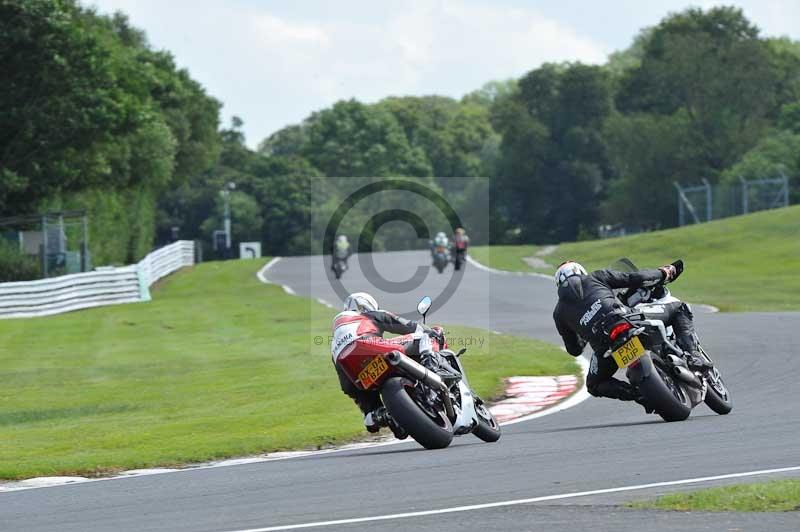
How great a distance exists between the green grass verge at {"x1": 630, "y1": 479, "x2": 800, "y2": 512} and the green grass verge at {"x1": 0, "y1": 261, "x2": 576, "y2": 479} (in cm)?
504

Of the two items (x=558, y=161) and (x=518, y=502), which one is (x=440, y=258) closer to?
(x=518, y=502)

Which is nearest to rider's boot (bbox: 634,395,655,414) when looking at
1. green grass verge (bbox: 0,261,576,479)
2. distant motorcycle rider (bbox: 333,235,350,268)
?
green grass verge (bbox: 0,261,576,479)

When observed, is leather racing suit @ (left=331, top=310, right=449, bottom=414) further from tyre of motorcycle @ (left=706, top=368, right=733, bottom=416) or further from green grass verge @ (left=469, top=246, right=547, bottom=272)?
green grass verge @ (left=469, top=246, right=547, bottom=272)

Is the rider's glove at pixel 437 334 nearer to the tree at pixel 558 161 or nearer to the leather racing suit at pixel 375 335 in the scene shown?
the leather racing suit at pixel 375 335

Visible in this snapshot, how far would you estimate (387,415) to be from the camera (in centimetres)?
1168

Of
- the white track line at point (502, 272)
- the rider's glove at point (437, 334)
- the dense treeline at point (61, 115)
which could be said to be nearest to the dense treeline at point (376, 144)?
the dense treeline at point (61, 115)

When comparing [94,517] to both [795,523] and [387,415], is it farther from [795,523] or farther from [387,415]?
[795,523]

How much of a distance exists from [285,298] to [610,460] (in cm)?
2786

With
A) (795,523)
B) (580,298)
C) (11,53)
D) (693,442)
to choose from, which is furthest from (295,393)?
(11,53)

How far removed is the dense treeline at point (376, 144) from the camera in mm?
44656

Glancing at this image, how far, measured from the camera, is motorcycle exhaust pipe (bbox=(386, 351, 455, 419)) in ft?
37.2

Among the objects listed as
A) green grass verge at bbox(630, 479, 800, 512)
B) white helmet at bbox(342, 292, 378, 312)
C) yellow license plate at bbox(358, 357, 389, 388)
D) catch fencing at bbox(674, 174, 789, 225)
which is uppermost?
catch fencing at bbox(674, 174, 789, 225)

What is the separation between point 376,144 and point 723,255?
63.6 metres

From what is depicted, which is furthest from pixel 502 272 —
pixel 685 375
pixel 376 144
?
pixel 376 144
